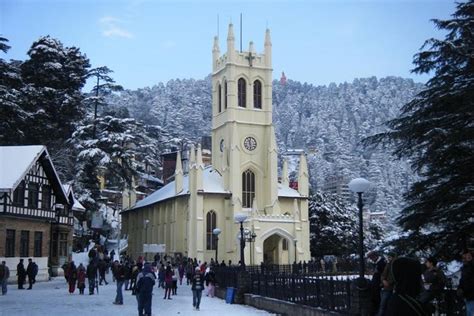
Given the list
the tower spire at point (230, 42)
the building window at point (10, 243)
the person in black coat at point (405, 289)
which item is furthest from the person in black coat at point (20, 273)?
the tower spire at point (230, 42)

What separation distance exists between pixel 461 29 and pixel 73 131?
41000 millimetres

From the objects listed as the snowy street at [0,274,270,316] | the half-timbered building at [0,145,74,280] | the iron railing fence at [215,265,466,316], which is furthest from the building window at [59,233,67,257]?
the iron railing fence at [215,265,466,316]

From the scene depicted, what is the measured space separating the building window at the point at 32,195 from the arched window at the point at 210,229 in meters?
25.3

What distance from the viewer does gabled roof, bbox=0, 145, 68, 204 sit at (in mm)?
31384

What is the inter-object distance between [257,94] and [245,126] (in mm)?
4493

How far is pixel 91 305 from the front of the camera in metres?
21.6

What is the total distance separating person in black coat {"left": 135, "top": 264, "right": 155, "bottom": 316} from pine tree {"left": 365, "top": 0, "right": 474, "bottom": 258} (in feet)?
26.8

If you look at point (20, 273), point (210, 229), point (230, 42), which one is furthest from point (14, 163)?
point (230, 42)

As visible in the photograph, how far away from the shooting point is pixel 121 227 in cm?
8119

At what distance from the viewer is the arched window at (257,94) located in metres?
65.7

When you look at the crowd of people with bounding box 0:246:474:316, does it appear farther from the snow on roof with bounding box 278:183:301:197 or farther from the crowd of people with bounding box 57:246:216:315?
the snow on roof with bounding box 278:183:301:197

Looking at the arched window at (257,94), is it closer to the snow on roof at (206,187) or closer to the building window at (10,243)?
the snow on roof at (206,187)

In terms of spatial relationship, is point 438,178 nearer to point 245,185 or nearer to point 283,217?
point 283,217

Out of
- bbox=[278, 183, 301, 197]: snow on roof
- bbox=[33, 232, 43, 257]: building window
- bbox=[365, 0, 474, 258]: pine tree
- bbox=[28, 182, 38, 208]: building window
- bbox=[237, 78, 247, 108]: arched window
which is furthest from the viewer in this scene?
bbox=[237, 78, 247, 108]: arched window
